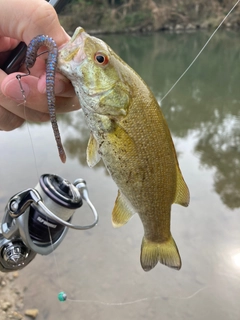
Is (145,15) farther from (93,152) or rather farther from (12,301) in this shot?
(93,152)

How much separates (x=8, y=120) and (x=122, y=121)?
2.63 feet

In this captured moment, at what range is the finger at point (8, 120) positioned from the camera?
168 cm

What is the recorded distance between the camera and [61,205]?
168cm

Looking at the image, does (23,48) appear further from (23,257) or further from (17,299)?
(17,299)

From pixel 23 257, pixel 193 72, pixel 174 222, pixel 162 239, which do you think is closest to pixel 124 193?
pixel 162 239

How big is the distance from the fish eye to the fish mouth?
0.05 metres

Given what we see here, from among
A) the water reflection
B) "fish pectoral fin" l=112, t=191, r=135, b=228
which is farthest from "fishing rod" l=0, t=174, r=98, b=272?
the water reflection

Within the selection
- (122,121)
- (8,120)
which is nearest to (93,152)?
(122,121)

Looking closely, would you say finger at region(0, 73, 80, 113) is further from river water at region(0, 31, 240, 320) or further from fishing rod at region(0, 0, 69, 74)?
river water at region(0, 31, 240, 320)

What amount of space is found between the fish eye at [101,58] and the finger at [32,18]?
0.57 feet

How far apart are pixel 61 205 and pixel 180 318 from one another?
1.98 m

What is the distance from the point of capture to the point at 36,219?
177 cm

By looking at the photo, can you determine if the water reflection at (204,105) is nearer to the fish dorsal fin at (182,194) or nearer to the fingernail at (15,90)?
the fish dorsal fin at (182,194)

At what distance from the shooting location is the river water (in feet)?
10.1
